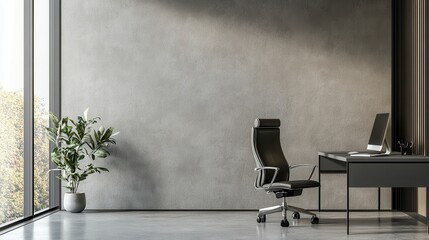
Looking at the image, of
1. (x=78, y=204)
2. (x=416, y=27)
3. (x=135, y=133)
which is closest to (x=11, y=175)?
(x=78, y=204)

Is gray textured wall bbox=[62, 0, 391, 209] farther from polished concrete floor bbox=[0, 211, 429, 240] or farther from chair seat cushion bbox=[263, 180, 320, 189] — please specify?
chair seat cushion bbox=[263, 180, 320, 189]

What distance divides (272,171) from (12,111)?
3.10 metres

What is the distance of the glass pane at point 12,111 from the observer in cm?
794

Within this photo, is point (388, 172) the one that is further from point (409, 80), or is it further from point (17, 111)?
point (17, 111)

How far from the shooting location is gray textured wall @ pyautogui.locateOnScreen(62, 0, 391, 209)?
9.17 meters

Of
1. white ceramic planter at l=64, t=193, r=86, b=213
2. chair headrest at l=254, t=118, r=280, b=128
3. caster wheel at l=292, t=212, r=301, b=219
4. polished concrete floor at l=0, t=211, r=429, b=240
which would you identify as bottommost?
polished concrete floor at l=0, t=211, r=429, b=240

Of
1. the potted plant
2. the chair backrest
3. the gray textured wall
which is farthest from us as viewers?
the gray textured wall

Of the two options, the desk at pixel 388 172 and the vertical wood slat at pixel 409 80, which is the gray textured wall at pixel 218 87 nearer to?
the vertical wood slat at pixel 409 80

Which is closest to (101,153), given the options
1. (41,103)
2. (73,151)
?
(73,151)

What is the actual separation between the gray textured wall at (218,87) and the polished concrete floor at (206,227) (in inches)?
17.0

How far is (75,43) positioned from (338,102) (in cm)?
356

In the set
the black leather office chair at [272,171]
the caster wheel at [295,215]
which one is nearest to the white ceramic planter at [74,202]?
the black leather office chair at [272,171]

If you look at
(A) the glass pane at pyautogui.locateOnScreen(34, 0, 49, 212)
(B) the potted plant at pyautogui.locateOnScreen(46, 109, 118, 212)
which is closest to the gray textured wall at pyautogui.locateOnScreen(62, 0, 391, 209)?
(A) the glass pane at pyautogui.locateOnScreen(34, 0, 49, 212)

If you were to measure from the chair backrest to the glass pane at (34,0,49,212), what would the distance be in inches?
114
